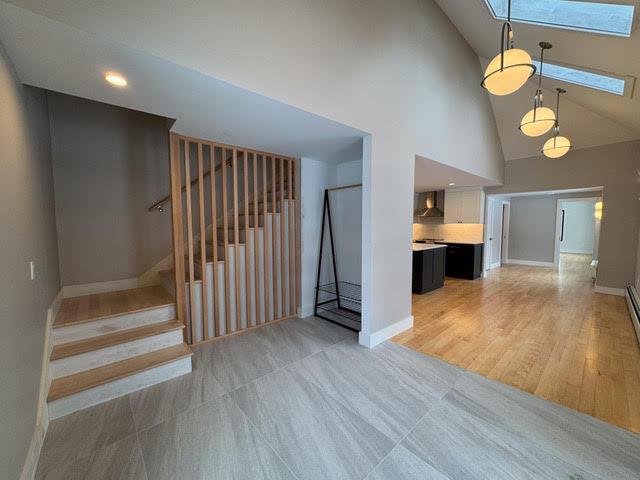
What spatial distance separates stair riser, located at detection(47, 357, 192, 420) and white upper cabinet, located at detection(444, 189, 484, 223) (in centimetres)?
685

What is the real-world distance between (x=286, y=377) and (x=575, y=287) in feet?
21.6

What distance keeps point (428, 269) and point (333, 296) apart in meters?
2.15

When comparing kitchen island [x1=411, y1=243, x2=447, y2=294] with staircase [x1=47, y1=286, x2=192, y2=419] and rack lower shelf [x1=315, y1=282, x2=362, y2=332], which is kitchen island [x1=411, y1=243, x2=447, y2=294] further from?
staircase [x1=47, y1=286, x2=192, y2=419]

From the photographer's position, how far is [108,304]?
2750mm

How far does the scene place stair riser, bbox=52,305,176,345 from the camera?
7.14 ft

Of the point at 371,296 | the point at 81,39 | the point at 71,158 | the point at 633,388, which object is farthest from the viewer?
the point at 71,158

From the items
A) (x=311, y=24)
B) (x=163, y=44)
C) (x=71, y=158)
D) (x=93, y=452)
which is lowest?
(x=93, y=452)

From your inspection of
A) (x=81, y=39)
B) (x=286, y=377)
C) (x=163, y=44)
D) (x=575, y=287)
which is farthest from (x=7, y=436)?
(x=575, y=287)

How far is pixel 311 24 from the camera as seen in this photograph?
2.00 meters

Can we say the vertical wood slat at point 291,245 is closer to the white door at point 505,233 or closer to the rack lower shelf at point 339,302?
the rack lower shelf at point 339,302

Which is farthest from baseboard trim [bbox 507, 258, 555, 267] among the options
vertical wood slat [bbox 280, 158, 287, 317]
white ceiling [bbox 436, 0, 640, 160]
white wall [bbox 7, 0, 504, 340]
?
vertical wood slat [bbox 280, 158, 287, 317]

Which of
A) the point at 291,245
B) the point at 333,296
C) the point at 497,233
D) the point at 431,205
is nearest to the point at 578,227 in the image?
the point at 497,233

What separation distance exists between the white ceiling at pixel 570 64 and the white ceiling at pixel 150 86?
2.64 m

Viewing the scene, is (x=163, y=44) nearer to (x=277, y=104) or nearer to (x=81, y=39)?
(x=81, y=39)
